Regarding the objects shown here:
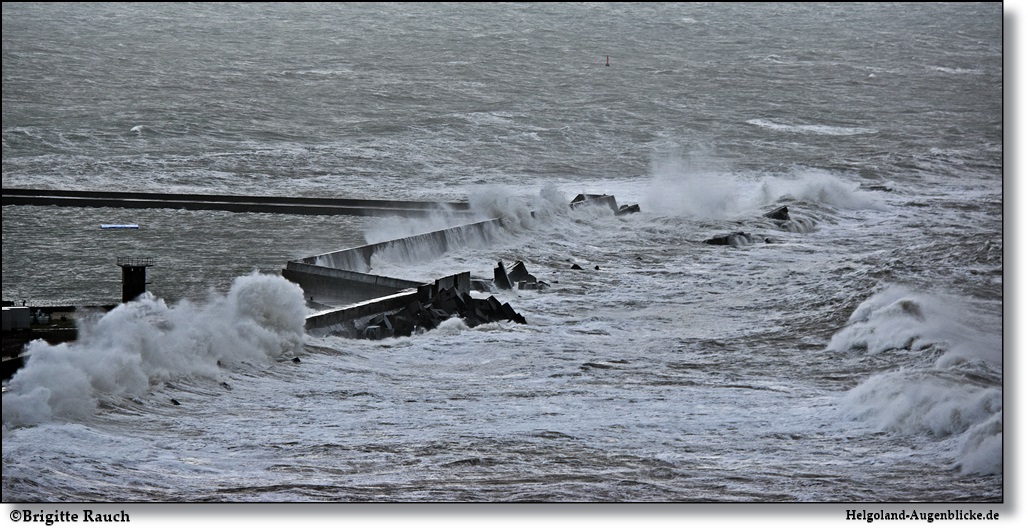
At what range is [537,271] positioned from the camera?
27.5 m

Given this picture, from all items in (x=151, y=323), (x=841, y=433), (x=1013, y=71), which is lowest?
(x=841, y=433)

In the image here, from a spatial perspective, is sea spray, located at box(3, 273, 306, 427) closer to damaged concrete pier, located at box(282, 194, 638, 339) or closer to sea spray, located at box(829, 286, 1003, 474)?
damaged concrete pier, located at box(282, 194, 638, 339)

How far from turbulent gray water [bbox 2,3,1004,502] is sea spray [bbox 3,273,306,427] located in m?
0.04

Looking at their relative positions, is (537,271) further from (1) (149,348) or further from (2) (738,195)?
(2) (738,195)

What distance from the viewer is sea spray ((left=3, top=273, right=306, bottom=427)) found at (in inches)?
534

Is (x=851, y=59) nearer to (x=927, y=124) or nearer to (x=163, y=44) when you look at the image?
(x=927, y=124)

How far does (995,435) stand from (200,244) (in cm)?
2128

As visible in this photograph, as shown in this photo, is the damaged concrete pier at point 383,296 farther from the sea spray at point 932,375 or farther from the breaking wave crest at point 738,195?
the breaking wave crest at point 738,195

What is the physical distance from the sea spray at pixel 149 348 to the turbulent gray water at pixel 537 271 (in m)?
0.04

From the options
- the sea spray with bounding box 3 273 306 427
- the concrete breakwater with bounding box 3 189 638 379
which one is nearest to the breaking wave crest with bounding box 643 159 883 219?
the concrete breakwater with bounding box 3 189 638 379

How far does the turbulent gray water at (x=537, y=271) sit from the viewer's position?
501 inches

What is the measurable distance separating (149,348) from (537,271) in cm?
1257

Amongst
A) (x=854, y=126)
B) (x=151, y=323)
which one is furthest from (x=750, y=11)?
(x=151, y=323)

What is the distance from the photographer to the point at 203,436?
44.5ft
